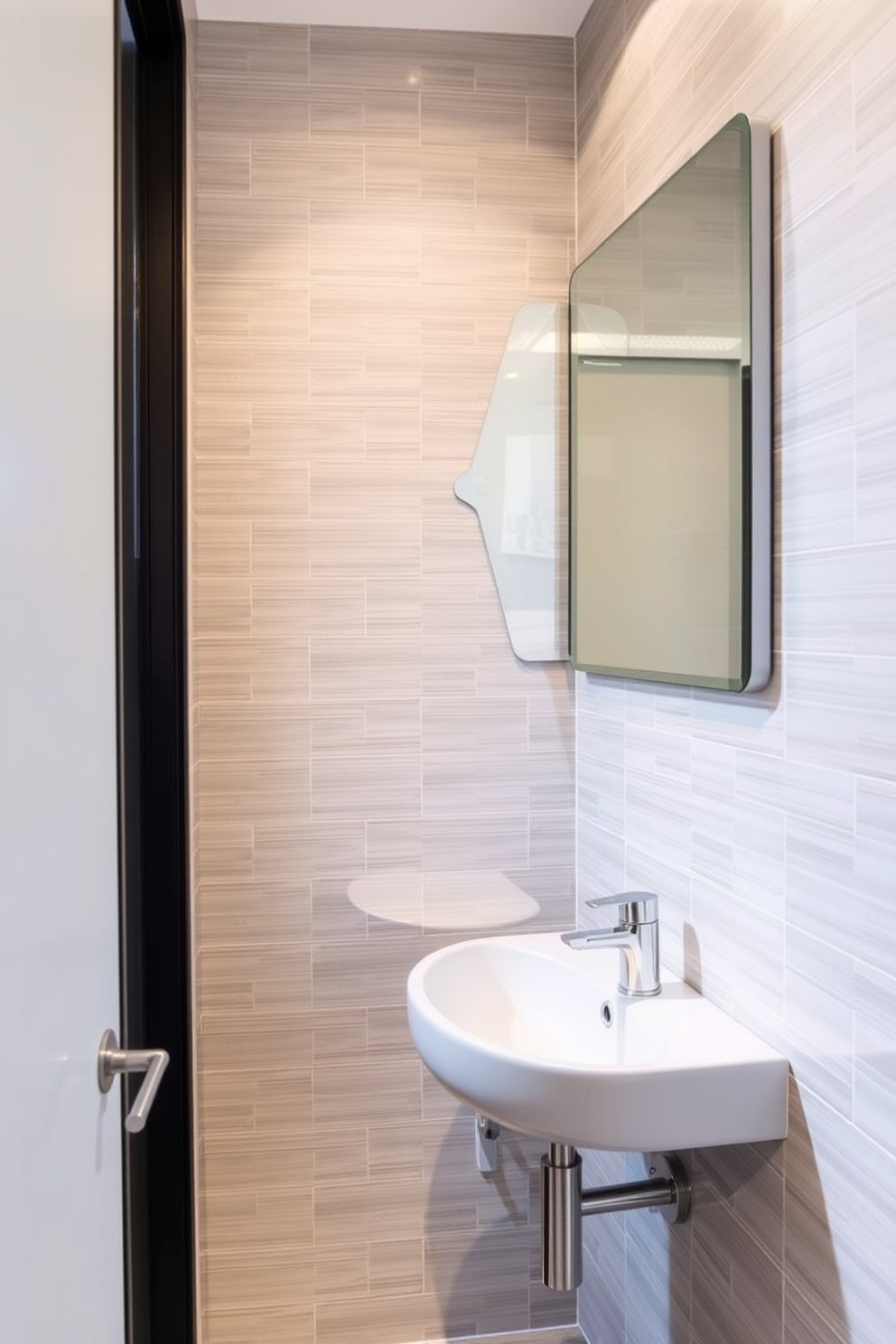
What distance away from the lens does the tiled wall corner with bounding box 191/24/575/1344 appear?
6.32 feet

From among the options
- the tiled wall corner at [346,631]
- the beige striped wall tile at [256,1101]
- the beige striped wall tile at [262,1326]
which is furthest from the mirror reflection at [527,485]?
the beige striped wall tile at [262,1326]

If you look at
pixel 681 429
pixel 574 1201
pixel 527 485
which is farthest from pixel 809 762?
pixel 527 485

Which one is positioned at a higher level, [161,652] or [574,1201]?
[161,652]

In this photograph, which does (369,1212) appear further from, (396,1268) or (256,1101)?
(256,1101)

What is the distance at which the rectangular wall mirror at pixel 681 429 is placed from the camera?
1212 millimetres

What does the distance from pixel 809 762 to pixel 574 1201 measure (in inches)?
32.0

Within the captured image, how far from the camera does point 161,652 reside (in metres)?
1.70

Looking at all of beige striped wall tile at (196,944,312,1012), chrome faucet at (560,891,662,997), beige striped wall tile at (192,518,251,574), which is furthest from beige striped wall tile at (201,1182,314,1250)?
beige striped wall tile at (192,518,251,574)

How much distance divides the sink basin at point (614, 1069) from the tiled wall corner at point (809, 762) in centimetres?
5

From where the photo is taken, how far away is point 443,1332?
200 cm

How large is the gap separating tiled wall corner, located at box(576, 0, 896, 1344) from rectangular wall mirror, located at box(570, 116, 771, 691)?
0.04 metres

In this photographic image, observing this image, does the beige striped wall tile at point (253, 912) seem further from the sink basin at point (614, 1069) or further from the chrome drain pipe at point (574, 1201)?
the chrome drain pipe at point (574, 1201)

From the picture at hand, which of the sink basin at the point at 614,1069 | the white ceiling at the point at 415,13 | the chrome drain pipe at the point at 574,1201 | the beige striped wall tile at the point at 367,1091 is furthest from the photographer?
the beige striped wall tile at the point at 367,1091

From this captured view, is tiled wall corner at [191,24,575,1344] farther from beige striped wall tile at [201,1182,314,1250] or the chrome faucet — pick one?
the chrome faucet
